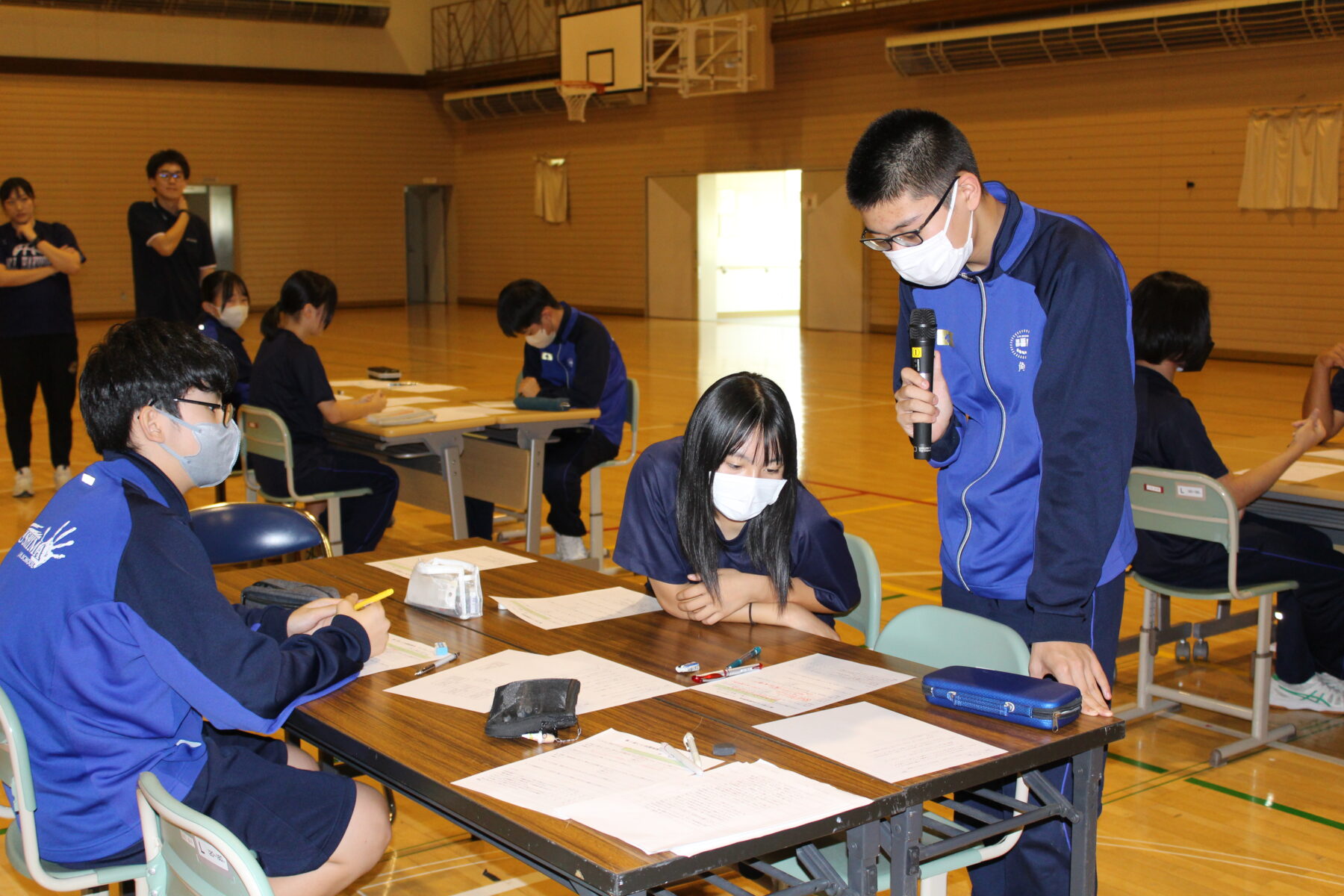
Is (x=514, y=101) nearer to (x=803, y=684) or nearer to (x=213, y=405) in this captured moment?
(x=213, y=405)

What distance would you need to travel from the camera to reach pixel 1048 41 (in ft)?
39.3

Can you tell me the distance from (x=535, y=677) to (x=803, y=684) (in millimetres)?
430

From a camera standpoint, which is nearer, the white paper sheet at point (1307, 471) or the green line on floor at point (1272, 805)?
the green line on floor at point (1272, 805)

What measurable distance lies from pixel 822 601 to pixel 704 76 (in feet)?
42.2

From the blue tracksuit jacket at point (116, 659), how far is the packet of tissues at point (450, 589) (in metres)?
0.53

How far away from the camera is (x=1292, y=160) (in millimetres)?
10719

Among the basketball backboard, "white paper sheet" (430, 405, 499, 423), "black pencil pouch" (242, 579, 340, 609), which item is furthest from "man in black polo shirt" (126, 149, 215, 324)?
the basketball backboard

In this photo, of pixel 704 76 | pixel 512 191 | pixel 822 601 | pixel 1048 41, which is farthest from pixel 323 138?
pixel 822 601

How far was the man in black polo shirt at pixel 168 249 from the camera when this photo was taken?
622 centimetres

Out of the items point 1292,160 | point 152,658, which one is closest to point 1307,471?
point 152,658

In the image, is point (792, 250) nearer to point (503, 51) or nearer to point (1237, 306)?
point (503, 51)

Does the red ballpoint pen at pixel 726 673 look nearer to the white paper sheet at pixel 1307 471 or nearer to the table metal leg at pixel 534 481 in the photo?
the white paper sheet at pixel 1307 471

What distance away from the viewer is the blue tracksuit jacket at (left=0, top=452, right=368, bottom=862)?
5.71 feet

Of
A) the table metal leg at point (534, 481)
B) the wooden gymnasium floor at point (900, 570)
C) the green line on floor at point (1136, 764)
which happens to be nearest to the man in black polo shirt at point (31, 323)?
the wooden gymnasium floor at point (900, 570)
